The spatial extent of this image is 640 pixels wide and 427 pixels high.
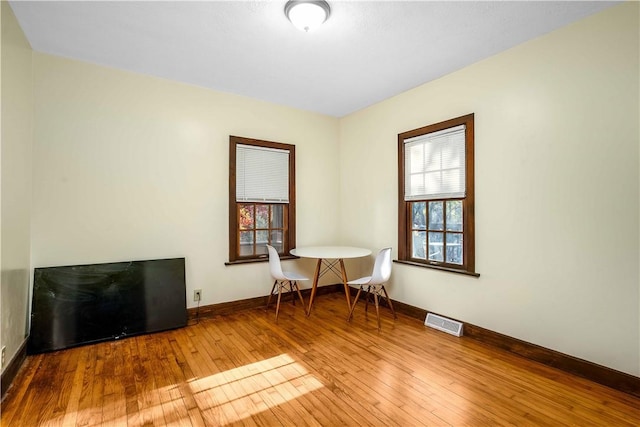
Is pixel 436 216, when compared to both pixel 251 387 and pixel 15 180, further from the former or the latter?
pixel 15 180

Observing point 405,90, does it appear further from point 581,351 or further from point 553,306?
point 581,351

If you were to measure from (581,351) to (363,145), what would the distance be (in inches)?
129

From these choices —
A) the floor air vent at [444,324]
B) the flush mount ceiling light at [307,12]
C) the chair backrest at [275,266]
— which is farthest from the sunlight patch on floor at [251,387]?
the flush mount ceiling light at [307,12]

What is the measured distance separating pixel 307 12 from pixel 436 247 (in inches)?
107

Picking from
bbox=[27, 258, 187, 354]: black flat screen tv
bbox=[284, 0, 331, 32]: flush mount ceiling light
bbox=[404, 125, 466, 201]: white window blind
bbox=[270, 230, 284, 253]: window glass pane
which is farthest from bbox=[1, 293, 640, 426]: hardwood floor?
bbox=[284, 0, 331, 32]: flush mount ceiling light

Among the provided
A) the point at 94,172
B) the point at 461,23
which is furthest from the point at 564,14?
the point at 94,172

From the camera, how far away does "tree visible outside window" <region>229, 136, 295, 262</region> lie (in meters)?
3.99

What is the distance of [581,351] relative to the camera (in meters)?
2.46

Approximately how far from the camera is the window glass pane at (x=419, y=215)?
3.75m

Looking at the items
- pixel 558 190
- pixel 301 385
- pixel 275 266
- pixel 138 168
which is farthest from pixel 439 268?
pixel 138 168

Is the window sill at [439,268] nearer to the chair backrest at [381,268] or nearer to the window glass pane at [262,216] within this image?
the chair backrest at [381,268]

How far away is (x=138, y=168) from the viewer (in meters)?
3.39

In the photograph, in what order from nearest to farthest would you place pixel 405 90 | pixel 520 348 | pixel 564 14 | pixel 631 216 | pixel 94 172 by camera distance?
pixel 631 216 → pixel 564 14 → pixel 520 348 → pixel 94 172 → pixel 405 90

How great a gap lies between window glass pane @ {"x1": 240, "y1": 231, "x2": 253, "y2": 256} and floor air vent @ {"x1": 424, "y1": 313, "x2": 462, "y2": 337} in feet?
7.77
